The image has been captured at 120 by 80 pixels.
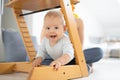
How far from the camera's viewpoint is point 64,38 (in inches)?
33.9

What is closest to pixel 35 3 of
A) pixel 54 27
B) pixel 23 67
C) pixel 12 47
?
pixel 54 27

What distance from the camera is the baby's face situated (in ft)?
2.72

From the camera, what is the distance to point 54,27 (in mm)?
835

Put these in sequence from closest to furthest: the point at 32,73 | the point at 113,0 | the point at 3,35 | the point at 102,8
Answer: the point at 32,73 → the point at 3,35 → the point at 113,0 → the point at 102,8

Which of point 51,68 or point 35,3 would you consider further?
point 35,3

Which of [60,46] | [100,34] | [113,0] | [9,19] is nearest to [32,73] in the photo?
[60,46]

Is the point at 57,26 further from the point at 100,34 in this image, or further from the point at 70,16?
the point at 100,34

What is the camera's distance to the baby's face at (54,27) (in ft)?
2.72

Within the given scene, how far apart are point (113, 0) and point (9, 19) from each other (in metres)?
1.56

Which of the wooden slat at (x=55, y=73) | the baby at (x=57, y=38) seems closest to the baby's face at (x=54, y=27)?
the baby at (x=57, y=38)

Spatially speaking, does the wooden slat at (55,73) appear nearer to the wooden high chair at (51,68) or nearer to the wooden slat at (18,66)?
the wooden high chair at (51,68)

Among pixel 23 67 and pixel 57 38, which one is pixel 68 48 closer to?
→ pixel 57 38

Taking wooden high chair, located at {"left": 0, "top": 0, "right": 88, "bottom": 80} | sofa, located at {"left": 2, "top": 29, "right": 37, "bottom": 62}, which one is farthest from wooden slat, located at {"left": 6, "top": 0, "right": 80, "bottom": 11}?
sofa, located at {"left": 2, "top": 29, "right": 37, "bottom": 62}

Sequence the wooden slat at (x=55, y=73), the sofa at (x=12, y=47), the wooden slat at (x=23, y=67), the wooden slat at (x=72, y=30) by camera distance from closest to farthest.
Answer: the wooden slat at (x=55, y=73), the wooden slat at (x=72, y=30), the wooden slat at (x=23, y=67), the sofa at (x=12, y=47)
